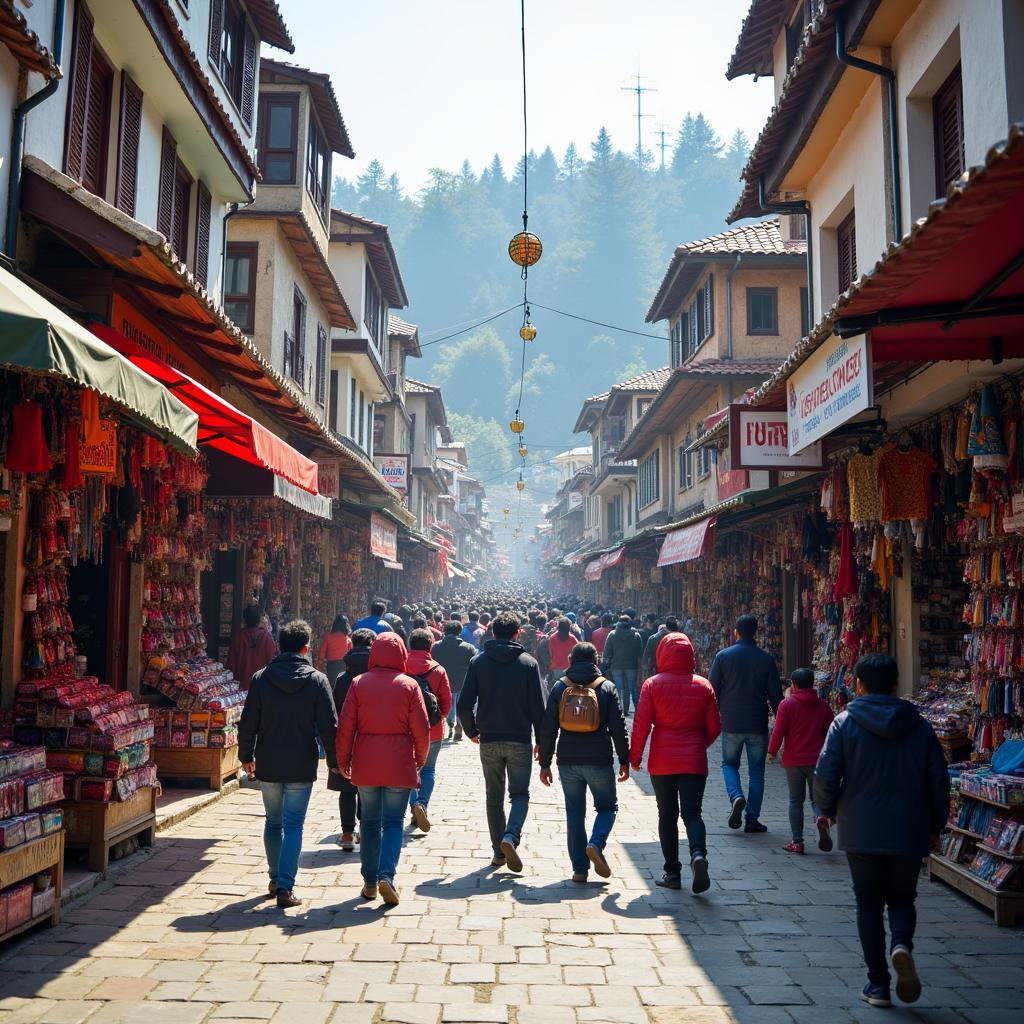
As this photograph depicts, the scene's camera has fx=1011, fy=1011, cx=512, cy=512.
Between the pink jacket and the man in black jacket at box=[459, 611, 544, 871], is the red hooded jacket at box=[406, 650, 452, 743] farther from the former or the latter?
the pink jacket

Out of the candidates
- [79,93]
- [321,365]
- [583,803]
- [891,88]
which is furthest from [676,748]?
[321,365]

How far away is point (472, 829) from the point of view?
9.65m

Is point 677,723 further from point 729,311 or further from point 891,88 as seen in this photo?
point 729,311

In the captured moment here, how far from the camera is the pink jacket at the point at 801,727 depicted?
356 inches

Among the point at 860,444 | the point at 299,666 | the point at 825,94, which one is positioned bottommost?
the point at 299,666

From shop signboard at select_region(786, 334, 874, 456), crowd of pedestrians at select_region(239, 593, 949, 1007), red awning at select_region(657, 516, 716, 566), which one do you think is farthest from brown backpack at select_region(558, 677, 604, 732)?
red awning at select_region(657, 516, 716, 566)

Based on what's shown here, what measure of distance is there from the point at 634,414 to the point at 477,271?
105579mm

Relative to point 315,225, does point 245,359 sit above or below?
below

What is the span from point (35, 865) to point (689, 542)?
12766mm

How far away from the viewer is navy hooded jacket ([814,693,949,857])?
5.36m

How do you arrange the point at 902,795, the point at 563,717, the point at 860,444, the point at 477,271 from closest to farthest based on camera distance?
1. the point at 902,795
2. the point at 563,717
3. the point at 860,444
4. the point at 477,271

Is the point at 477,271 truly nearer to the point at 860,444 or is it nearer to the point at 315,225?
the point at 315,225

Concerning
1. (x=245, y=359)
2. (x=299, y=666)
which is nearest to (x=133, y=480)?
(x=245, y=359)

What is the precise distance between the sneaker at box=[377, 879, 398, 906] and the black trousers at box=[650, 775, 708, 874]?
209 centimetres
